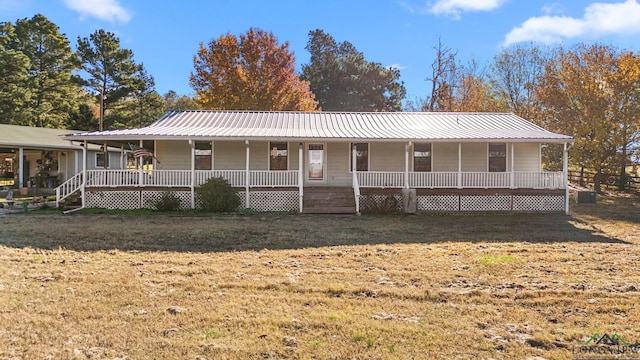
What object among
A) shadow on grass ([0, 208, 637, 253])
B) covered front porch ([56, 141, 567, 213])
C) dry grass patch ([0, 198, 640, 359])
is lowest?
dry grass patch ([0, 198, 640, 359])

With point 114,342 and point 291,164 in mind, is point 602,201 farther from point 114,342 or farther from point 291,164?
point 114,342

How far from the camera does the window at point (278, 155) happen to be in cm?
1738

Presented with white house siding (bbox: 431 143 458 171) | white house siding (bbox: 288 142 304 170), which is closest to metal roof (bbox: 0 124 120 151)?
white house siding (bbox: 288 142 304 170)

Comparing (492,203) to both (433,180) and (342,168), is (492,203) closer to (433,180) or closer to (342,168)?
(433,180)

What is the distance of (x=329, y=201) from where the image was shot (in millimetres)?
15164

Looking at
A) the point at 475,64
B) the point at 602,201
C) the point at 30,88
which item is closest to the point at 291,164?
the point at 602,201

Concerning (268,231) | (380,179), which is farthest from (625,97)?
(268,231)

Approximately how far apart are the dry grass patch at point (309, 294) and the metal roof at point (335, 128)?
17.5ft

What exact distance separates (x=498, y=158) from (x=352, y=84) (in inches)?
915

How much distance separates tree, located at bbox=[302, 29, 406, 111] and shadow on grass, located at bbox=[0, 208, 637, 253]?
25.8 meters

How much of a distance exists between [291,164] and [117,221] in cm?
750

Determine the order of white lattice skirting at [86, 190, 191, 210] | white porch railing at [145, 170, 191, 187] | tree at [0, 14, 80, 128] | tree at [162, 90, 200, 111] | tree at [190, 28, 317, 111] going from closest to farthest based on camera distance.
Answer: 1. white lattice skirting at [86, 190, 191, 210]
2. white porch railing at [145, 170, 191, 187]
3. tree at [190, 28, 317, 111]
4. tree at [0, 14, 80, 128]
5. tree at [162, 90, 200, 111]

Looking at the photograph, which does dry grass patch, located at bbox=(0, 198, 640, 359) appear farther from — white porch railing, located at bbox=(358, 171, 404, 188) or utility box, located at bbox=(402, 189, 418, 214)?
white porch railing, located at bbox=(358, 171, 404, 188)

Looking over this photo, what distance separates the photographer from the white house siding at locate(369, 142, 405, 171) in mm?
17391
